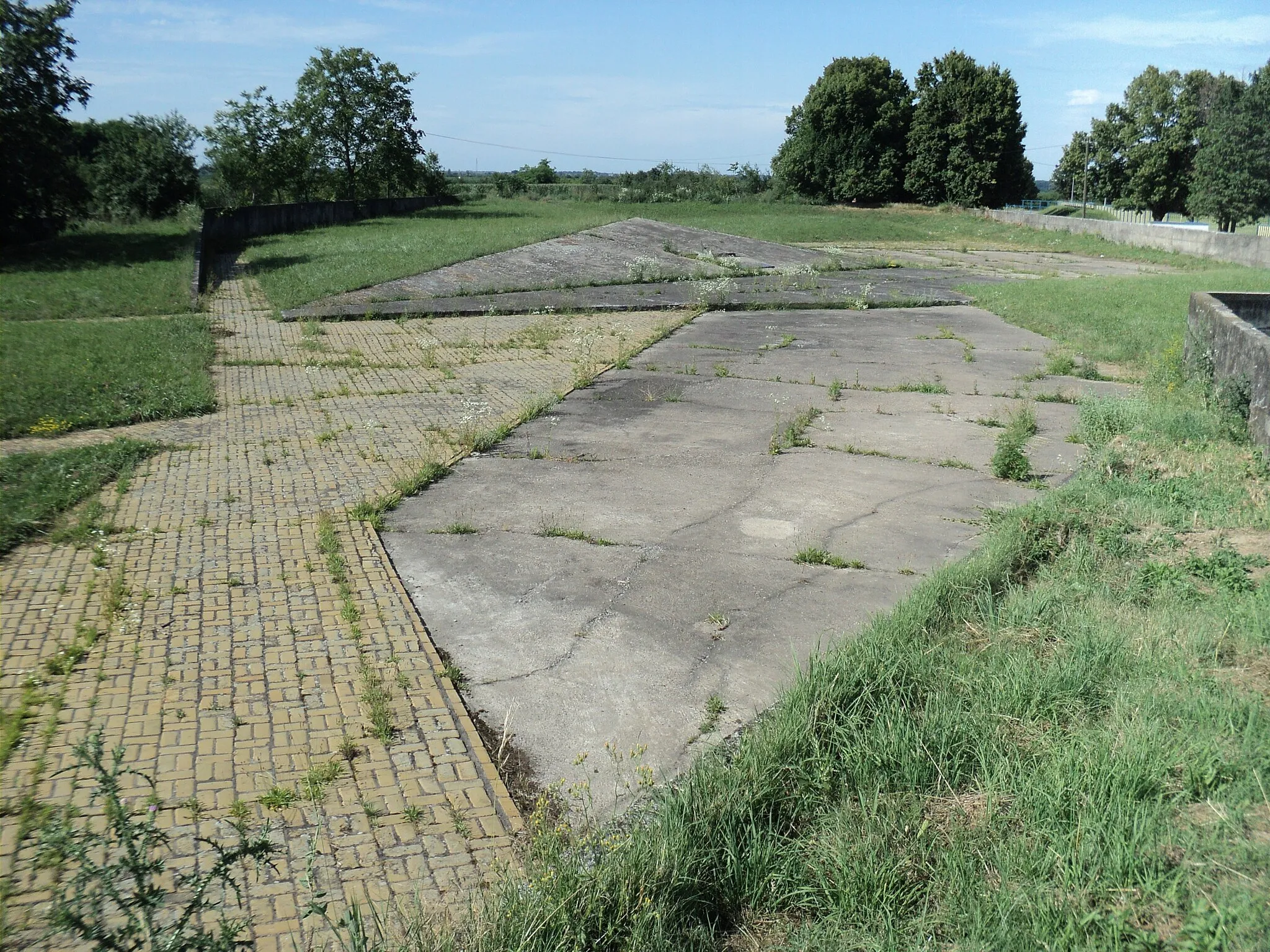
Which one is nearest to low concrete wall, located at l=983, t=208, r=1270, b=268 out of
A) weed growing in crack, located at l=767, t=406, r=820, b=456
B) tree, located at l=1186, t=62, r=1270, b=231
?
tree, located at l=1186, t=62, r=1270, b=231

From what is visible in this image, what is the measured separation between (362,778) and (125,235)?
30.8m

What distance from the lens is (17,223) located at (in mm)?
26344

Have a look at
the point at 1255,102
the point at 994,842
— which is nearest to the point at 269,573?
the point at 994,842

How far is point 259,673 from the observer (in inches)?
190

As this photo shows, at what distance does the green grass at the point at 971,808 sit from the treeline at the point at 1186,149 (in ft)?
181

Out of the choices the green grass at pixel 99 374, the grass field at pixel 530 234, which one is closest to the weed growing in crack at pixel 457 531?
the green grass at pixel 99 374

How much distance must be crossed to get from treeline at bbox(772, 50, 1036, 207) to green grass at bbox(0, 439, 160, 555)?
6138 centimetres

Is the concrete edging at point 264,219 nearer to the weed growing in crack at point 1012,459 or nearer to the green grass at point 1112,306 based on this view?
the green grass at point 1112,306

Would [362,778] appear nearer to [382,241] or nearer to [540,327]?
[540,327]

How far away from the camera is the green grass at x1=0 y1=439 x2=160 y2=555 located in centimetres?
669

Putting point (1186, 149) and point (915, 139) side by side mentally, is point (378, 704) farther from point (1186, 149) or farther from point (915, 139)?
point (1186, 149)

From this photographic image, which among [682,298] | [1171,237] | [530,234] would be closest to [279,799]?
[682,298]

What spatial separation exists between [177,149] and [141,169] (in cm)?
220

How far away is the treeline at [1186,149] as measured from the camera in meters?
50.1
